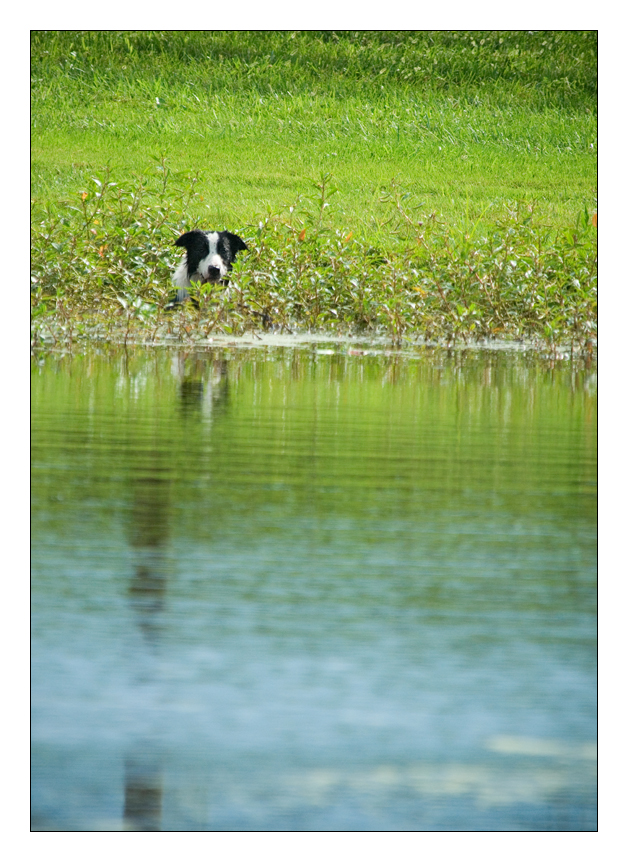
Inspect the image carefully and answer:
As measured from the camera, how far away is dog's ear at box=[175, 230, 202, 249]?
5.89m

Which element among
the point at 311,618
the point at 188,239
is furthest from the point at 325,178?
the point at 311,618

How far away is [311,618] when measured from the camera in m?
2.64

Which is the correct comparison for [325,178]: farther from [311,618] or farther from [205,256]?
[311,618]

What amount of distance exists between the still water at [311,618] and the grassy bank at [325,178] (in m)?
1.31

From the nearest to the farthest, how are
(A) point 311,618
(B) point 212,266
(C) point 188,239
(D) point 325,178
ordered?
(A) point 311,618 → (D) point 325,178 → (B) point 212,266 → (C) point 188,239

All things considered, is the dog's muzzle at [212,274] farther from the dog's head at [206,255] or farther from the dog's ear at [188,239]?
the dog's ear at [188,239]

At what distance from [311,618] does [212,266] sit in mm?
3442

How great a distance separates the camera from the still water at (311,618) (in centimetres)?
221

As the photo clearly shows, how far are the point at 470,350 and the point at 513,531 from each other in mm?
2734

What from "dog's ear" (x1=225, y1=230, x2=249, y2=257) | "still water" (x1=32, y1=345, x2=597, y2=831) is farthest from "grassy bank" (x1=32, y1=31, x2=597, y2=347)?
"still water" (x1=32, y1=345, x2=597, y2=831)

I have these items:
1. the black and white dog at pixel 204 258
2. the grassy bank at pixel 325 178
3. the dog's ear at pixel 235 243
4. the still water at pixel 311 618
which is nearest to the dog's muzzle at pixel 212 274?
the black and white dog at pixel 204 258

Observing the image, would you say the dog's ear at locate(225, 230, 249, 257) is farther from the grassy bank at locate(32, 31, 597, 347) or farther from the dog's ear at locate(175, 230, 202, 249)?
the dog's ear at locate(175, 230, 202, 249)
